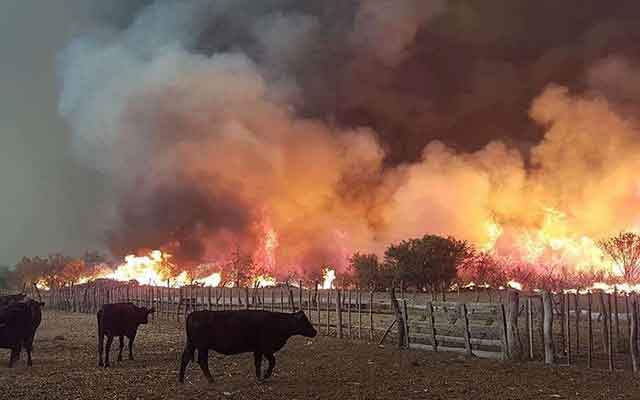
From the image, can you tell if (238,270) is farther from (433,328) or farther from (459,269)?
(433,328)

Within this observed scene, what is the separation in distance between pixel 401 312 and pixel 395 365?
17.5ft

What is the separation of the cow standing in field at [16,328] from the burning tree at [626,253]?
53.4 meters

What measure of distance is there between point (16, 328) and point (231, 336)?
771 cm

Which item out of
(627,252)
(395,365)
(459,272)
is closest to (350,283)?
(459,272)

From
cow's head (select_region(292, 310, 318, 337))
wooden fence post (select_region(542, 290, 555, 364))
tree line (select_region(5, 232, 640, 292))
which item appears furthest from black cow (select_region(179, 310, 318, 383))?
tree line (select_region(5, 232, 640, 292))

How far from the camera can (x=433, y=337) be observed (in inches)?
864

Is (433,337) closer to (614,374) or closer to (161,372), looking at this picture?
(614,374)

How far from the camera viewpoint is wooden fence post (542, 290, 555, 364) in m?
18.7

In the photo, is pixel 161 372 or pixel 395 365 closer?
pixel 161 372

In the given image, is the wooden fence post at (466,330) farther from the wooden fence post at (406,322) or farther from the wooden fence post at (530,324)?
the wooden fence post at (406,322)

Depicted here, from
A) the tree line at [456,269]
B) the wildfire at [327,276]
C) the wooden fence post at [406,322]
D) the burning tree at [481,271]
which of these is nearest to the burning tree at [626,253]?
the tree line at [456,269]

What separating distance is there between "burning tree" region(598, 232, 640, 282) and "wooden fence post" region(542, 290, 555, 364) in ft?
143

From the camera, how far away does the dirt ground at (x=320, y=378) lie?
13703 mm

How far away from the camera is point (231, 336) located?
50.5ft
